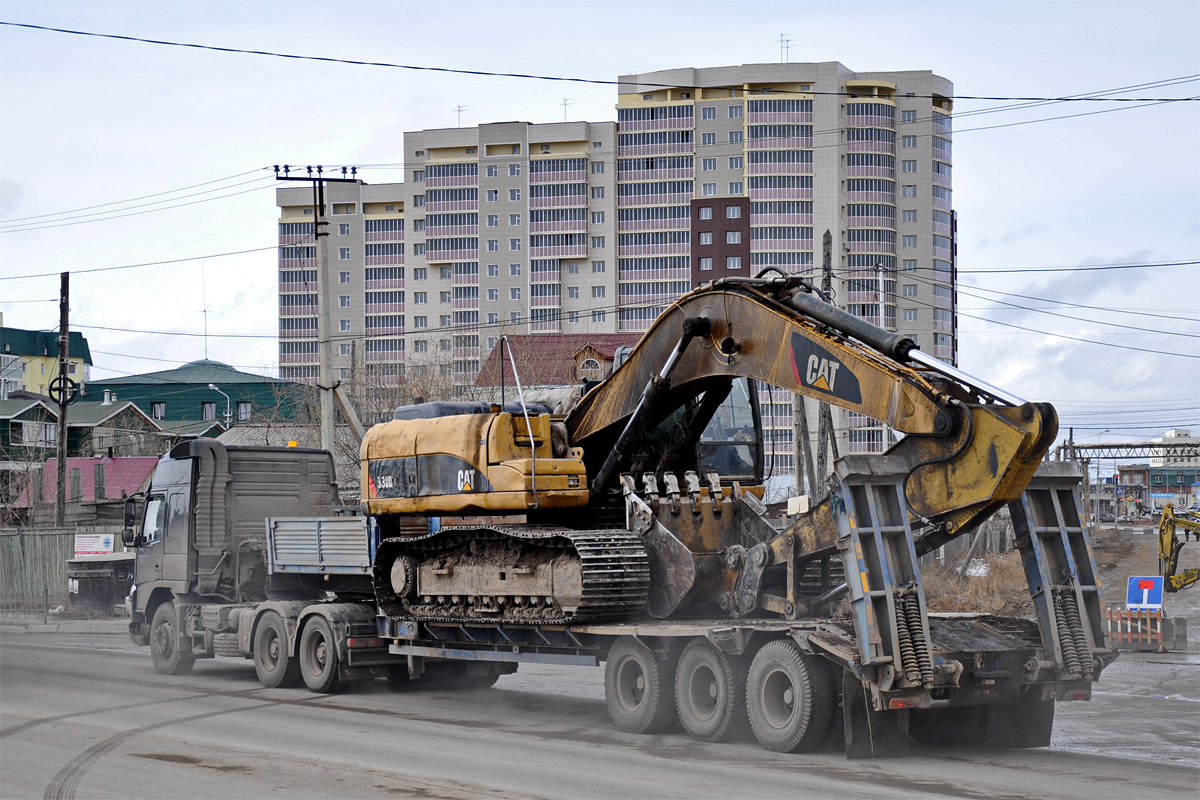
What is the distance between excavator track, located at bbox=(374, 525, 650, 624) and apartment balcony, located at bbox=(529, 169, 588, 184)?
9968 centimetres

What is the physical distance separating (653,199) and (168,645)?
95.3 meters

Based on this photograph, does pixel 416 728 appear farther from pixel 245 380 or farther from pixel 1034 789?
pixel 245 380

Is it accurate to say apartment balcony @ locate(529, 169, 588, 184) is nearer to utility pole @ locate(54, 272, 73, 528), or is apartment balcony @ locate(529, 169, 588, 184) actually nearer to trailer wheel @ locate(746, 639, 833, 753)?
utility pole @ locate(54, 272, 73, 528)

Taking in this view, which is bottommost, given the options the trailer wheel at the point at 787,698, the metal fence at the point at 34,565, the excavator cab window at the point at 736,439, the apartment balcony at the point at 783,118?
the metal fence at the point at 34,565

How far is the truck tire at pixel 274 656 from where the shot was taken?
18875 millimetres

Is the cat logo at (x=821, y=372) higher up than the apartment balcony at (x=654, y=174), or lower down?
lower down

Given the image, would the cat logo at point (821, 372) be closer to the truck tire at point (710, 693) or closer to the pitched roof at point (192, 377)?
the truck tire at point (710, 693)

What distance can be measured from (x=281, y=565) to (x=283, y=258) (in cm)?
11642

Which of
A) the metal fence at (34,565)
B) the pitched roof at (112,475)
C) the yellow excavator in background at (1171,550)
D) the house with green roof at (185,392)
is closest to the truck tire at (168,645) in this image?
the metal fence at (34,565)

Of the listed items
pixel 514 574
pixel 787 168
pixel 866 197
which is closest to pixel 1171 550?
pixel 514 574

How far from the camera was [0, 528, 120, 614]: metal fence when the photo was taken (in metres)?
38.6

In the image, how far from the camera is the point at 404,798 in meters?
10.4

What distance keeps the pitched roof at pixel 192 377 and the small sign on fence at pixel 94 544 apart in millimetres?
79950

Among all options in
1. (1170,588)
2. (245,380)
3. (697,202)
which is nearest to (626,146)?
(697,202)
